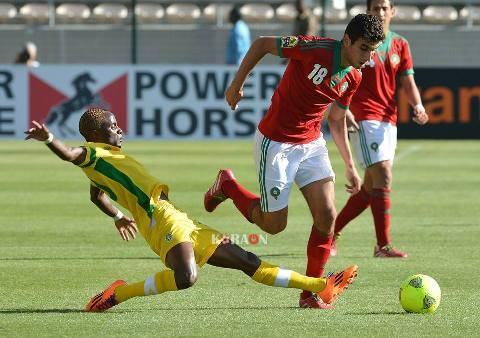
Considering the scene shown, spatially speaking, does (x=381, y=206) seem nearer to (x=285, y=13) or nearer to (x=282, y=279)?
A: (x=282, y=279)

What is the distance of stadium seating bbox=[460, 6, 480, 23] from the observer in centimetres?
2898

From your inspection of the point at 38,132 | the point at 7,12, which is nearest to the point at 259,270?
the point at 38,132

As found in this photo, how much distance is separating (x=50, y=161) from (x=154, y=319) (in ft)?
43.1

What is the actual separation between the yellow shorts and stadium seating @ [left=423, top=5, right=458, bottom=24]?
2300 centimetres

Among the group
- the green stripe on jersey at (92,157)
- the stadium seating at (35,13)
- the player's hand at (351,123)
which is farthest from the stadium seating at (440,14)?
the green stripe on jersey at (92,157)

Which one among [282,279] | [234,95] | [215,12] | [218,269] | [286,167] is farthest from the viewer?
[215,12]

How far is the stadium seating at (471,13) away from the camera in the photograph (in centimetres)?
2898

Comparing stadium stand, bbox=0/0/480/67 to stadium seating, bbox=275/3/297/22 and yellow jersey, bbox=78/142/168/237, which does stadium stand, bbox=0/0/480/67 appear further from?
yellow jersey, bbox=78/142/168/237

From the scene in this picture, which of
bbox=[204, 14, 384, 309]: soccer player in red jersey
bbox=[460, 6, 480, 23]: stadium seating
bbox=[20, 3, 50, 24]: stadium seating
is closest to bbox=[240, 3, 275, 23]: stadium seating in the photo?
bbox=[460, 6, 480, 23]: stadium seating

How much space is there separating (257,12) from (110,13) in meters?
3.35

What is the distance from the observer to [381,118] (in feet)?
34.7

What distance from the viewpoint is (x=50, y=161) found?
2020cm

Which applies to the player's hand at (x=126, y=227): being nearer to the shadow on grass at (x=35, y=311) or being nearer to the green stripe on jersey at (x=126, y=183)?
the green stripe on jersey at (x=126, y=183)

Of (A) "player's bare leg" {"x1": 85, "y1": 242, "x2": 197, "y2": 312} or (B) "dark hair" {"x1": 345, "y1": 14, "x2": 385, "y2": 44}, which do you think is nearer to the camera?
(A) "player's bare leg" {"x1": 85, "y1": 242, "x2": 197, "y2": 312}
